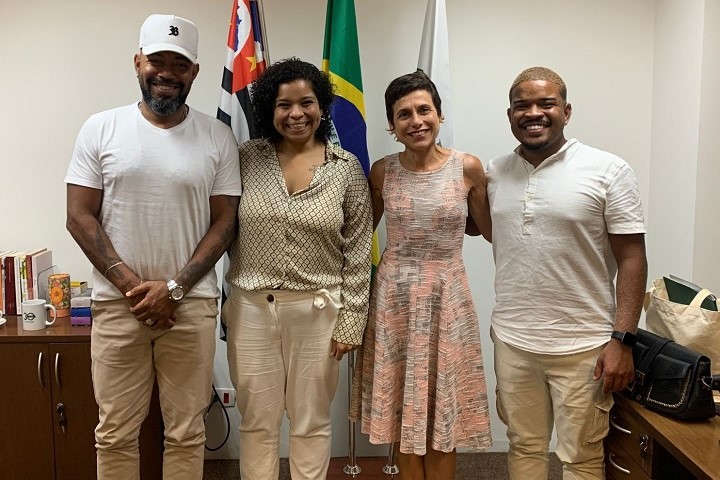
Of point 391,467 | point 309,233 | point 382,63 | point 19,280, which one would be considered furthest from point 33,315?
→ point 382,63

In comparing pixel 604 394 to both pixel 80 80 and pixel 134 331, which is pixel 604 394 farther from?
pixel 80 80

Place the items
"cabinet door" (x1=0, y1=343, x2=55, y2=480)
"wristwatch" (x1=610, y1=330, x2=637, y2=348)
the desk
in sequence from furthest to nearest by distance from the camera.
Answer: "cabinet door" (x1=0, y1=343, x2=55, y2=480) < "wristwatch" (x1=610, y1=330, x2=637, y2=348) < the desk

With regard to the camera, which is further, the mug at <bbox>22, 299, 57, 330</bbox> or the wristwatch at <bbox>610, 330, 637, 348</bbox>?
the mug at <bbox>22, 299, 57, 330</bbox>

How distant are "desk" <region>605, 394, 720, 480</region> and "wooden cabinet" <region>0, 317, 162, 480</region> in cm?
190

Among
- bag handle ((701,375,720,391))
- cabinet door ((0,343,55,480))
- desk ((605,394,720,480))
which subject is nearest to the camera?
desk ((605,394,720,480))

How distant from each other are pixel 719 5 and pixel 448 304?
5.27ft

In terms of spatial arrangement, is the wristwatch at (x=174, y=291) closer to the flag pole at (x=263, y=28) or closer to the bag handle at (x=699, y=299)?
the flag pole at (x=263, y=28)

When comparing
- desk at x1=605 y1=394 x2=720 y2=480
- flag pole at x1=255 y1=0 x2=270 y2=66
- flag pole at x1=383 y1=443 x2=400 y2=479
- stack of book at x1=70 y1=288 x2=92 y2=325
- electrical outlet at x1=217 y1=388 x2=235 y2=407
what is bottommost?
flag pole at x1=383 y1=443 x2=400 y2=479

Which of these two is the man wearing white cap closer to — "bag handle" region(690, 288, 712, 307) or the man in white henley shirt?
the man in white henley shirt

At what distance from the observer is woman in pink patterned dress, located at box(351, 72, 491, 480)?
1.89 meters

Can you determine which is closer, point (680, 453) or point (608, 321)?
point (680, 453)

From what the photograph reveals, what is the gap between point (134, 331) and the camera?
1854 mm

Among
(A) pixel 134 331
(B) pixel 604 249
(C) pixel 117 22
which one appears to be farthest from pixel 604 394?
(C) pixel 117 22

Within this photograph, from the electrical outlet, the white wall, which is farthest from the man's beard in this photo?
the electrical outlet
